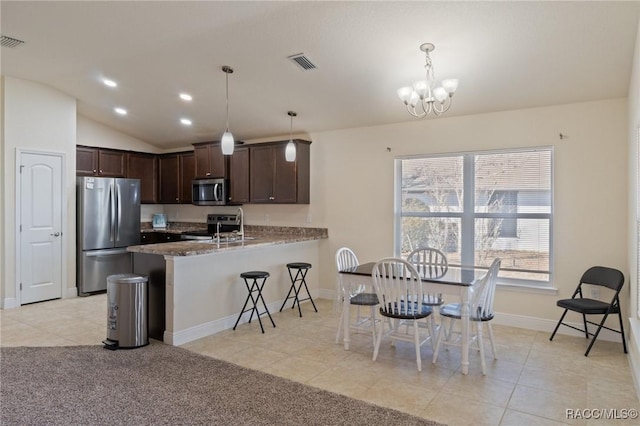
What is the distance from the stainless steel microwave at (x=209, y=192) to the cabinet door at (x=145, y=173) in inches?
45.3

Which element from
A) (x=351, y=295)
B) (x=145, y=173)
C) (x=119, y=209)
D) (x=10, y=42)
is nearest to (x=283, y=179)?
(x=351, y=295)

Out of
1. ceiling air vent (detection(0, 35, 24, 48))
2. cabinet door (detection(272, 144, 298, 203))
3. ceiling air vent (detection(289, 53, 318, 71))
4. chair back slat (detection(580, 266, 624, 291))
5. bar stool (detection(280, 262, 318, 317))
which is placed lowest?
bar stool (detection(280, 262, 318, 317))

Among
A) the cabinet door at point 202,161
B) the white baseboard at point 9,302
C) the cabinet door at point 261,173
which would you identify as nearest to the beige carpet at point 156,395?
the white baseboard at point 9,302

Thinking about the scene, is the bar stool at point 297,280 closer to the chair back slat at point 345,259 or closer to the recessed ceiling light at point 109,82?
the chair back slat at point 345,259

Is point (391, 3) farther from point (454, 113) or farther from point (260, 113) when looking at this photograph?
point (260, 113)

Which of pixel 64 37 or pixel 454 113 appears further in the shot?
pixel 454 113

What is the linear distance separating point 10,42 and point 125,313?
10.4ft

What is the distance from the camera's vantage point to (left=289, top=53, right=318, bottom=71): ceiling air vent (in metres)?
3.94

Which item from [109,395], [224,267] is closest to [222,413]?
[109,395]

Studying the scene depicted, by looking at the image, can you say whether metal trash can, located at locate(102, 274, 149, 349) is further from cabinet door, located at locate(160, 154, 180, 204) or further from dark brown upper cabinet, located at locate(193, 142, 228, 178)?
cabinet door, located at locate(160, 154, 180, 204)

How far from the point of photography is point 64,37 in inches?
161

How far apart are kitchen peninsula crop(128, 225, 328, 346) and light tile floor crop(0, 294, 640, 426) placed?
0.20 m

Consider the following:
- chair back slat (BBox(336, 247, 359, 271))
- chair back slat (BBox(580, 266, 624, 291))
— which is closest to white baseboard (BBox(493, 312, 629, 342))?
chair back slat (BBox(580, 266, 624, 291))

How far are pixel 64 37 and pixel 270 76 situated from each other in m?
2.11
